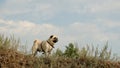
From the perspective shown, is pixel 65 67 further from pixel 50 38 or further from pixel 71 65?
pixel 50 38

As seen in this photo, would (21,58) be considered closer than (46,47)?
Yes

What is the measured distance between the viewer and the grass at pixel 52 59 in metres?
12.5

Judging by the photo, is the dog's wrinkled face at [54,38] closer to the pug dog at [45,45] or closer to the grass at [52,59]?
the pug dog at [45,45]

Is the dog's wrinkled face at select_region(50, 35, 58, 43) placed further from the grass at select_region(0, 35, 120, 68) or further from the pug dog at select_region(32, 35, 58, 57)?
the grass at select_region(0, 35, 120, 68)

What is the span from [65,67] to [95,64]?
1.23 m

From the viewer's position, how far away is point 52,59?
1303 centimetres

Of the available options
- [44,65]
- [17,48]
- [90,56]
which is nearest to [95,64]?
[90,56]

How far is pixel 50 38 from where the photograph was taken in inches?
736

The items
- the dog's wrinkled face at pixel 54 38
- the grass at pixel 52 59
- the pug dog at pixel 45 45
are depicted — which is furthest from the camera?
the dog's wrinkled face at pixel 54 38

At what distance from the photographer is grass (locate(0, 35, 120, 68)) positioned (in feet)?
40.9

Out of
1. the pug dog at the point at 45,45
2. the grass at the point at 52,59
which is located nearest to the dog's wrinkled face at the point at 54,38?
the pug dog at the point at 45,45

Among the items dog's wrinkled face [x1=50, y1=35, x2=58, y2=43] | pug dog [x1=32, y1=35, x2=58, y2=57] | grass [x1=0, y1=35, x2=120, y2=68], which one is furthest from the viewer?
dog's wrinkled face [x1=50, y1=35, x2=58, y2=43]

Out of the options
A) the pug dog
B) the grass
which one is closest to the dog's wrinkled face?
the pug dog

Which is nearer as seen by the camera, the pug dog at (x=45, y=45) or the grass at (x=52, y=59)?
the grass at (x=52, y=59)
